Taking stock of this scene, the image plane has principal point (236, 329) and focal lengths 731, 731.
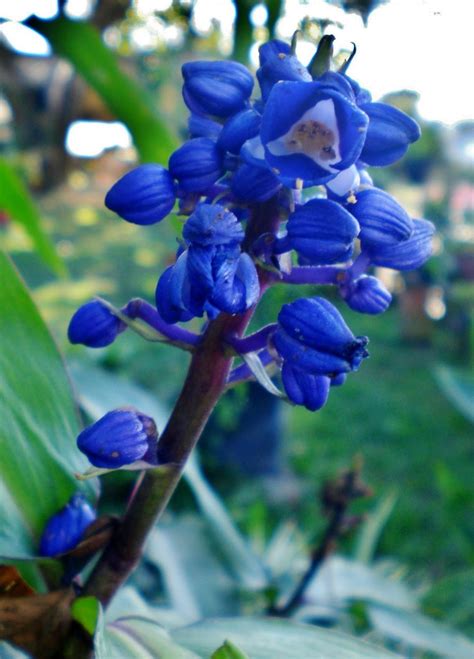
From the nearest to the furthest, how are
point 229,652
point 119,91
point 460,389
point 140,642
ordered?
point 229,652 → point 140,642 → point 119,91 → point 460,389

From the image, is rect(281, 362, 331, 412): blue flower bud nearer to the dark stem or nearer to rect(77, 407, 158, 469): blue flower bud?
rect(77, 407, 158, 469): blue flower bud

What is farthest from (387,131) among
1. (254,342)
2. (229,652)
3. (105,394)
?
(105,394)

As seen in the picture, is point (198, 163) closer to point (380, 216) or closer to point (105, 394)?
point (380, 216)

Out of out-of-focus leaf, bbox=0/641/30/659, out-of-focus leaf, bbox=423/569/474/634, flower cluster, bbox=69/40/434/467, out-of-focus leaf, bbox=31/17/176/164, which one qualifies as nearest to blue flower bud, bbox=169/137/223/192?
flower cluster, bbox=69/40/434/467

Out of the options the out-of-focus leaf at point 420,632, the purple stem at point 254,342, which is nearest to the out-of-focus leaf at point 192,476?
the out-of-focus leaf at point 420,632

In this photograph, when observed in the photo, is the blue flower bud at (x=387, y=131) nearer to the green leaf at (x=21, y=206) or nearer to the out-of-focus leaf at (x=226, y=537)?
the out-of-focus leaf at (x=226, y=537)

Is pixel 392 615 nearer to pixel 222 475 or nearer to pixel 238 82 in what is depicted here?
pixel 238 82
